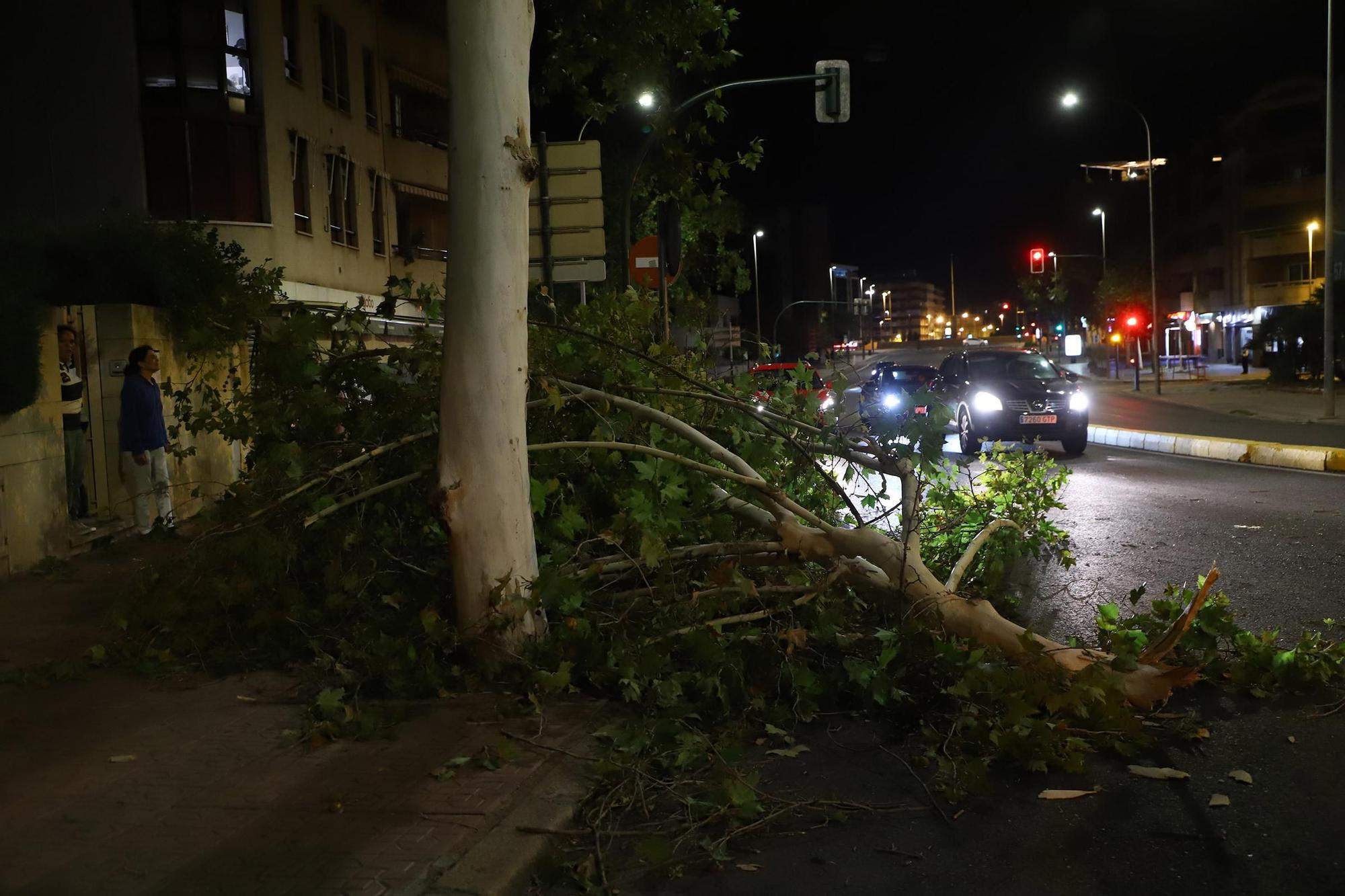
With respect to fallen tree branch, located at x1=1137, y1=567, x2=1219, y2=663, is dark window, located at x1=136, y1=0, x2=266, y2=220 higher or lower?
higher

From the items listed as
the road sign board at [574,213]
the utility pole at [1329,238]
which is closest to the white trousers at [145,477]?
the road sign board at [574,213]

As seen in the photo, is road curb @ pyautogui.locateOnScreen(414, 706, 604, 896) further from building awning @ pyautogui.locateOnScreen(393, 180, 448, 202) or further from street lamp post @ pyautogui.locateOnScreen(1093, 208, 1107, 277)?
street lamp post @ pyautogui.locateOnScreen(1093, 208, 1107, 277)

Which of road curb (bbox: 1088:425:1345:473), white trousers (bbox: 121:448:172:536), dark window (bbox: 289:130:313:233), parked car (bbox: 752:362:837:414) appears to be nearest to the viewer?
parked car (bbox: 752:362:837:414)

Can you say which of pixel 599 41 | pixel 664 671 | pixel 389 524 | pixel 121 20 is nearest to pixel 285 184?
pixel 121 20

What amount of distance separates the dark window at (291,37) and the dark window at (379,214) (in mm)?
4835

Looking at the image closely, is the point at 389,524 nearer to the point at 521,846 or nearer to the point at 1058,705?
the point at 521,846

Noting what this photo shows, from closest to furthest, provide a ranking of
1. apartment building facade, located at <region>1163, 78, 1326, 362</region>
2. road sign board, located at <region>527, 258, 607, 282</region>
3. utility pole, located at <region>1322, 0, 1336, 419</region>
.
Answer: road sign board, located at <region>527, 258, 607, 282</region> → utility pole, located at <region>1322, 0, 1336, 419</region> → apartment building facade, located at <region>1163, 78, 1326, 362</region>

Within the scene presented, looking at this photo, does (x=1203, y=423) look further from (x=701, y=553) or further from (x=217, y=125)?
(x=701, y=553)

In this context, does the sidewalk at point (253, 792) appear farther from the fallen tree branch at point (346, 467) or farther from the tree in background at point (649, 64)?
the tree in background at point (649, 64)

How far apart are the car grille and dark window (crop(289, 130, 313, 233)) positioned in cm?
1488

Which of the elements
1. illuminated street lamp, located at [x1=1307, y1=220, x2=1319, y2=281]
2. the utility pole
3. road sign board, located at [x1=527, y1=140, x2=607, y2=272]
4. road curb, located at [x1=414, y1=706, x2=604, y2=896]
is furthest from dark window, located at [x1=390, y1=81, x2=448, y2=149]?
illuminated street lamp, located at [x1=1307, y1=220, x2=1319, y2=281]

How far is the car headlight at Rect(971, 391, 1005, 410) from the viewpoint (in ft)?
64.3

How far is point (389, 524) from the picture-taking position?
684cm

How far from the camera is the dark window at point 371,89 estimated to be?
3080cm
